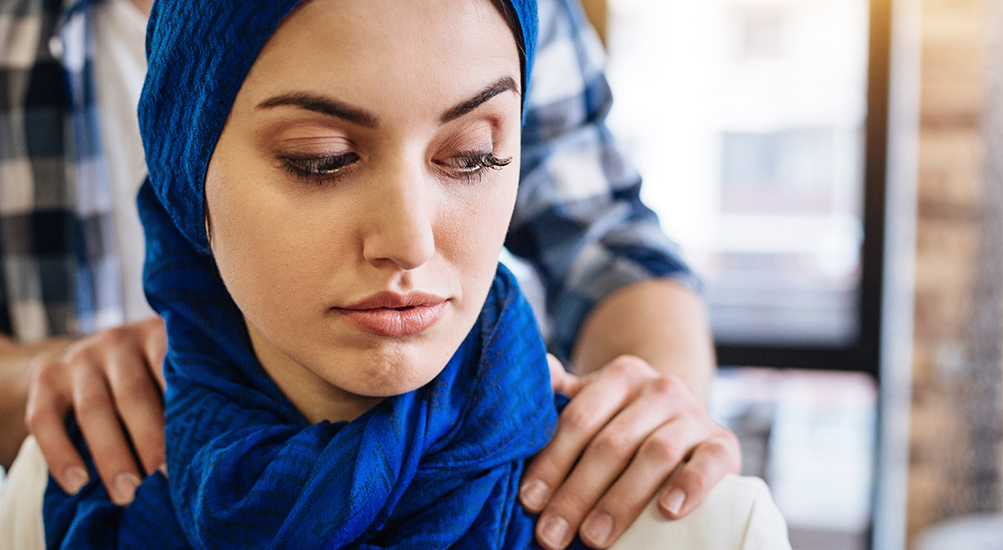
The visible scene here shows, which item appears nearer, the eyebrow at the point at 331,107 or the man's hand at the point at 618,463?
the eyebrow at the point at 331,107

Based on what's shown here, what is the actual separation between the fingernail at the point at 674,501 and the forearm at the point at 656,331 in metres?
0.38

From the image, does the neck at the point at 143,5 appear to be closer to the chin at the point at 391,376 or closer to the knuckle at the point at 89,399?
the knuckle at the point at 89,399

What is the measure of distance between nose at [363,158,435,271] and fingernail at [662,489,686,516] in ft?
1.15

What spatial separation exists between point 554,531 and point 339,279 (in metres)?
0.34

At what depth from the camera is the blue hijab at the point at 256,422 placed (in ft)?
2.14

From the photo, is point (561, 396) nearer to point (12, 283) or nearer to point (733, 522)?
point (733, 522)

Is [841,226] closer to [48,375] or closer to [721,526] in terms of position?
[721,526]

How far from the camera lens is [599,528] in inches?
29.9

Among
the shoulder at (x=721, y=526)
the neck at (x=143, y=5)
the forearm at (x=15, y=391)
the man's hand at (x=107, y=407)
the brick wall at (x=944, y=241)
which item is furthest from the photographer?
the brick wall at (x=944, y=241)

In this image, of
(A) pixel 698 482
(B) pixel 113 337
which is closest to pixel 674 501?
(A) pixel 698 482

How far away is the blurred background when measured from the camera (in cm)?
233

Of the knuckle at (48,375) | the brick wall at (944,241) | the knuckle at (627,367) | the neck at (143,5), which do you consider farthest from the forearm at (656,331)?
the brick wall at (944,241)

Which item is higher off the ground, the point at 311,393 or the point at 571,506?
the point at 311,393

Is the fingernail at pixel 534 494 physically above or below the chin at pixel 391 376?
below
